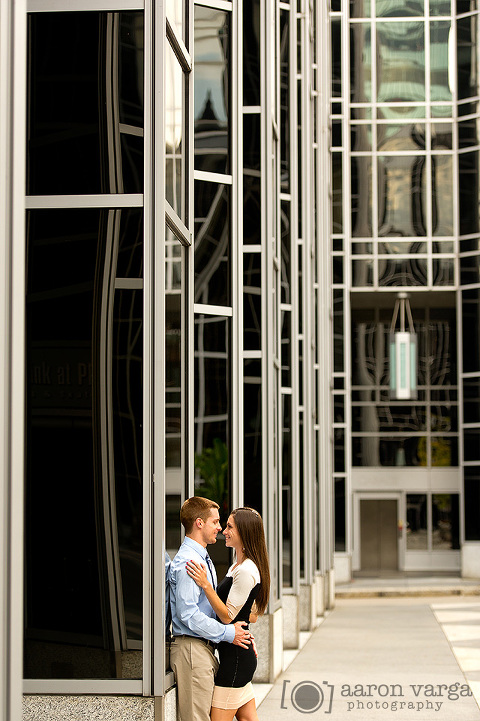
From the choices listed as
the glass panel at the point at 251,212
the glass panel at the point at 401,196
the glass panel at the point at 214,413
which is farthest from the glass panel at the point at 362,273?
the glass panel at the point at 214,413

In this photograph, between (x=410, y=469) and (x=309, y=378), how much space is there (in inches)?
686

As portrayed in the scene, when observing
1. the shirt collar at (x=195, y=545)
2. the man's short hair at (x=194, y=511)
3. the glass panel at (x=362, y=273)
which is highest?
the glass panel at (x=362, y=273)

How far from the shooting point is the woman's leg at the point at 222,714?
21.5 ft

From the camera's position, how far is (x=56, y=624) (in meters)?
6.32

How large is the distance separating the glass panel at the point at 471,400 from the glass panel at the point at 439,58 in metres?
9.72

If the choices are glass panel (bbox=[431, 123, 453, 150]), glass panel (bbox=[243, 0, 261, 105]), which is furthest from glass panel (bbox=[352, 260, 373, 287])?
glass panel (bbox=[243, 0, 261, 105])

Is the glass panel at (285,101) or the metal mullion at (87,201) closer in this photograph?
the metal mullion at (87,201)

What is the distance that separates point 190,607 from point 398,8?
112 ft

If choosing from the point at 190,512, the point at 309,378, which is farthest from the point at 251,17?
the point at 309,378

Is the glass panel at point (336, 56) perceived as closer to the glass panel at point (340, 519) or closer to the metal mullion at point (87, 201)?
the glass panel at point (340, 519)

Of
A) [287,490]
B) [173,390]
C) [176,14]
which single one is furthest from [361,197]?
[173,390]

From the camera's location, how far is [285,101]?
17125mm

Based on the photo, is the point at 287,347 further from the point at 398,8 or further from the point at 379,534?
the point at 398,8

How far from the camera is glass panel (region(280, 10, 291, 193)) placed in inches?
667
